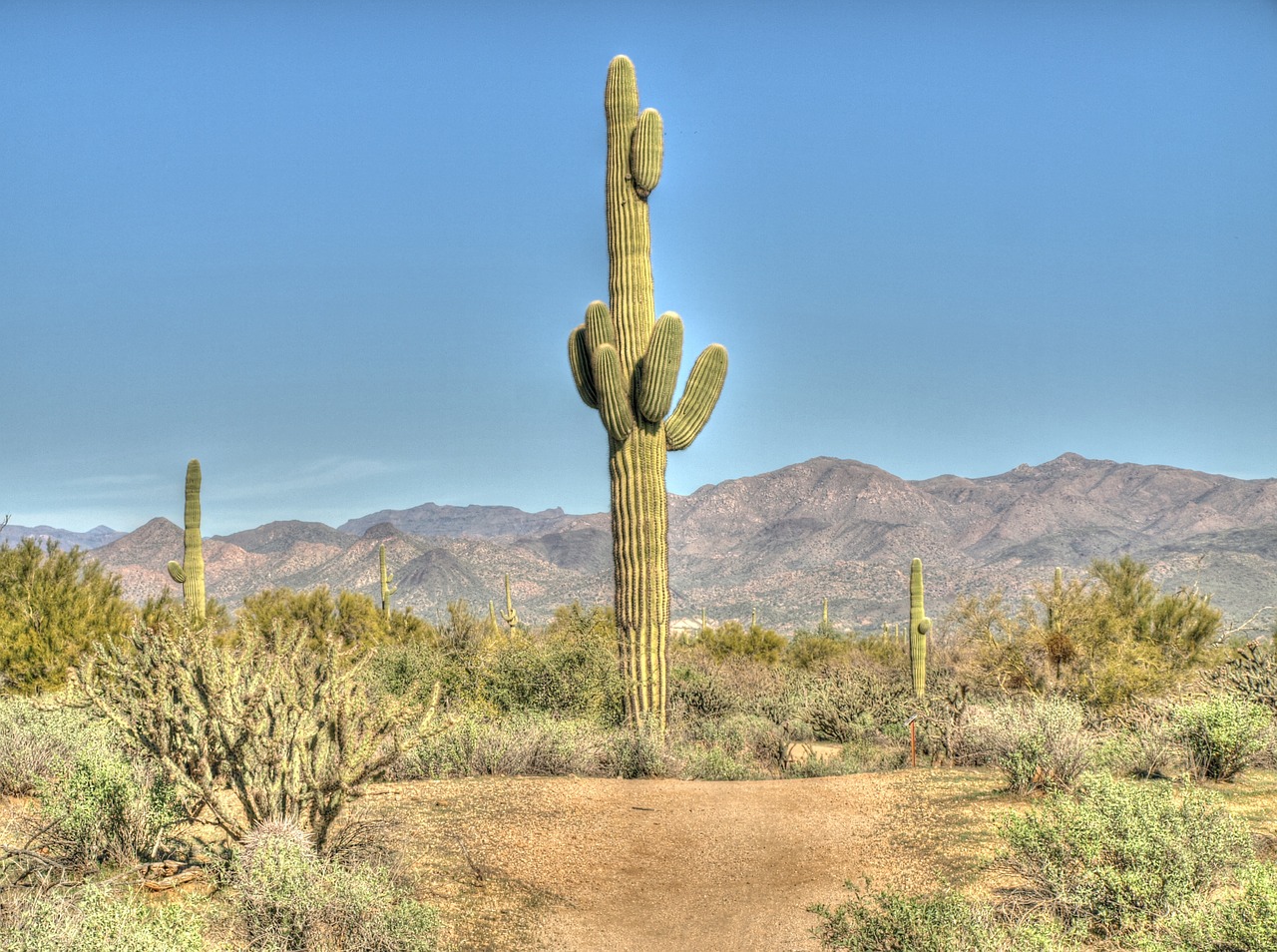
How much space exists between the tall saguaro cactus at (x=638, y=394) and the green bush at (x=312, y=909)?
7.87m

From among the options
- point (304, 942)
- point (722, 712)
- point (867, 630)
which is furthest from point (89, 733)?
point (867, 630)

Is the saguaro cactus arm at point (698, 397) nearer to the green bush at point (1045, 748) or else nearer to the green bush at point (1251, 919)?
the green bush at point (1045, 748)

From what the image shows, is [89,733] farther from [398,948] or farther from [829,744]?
[829,744]

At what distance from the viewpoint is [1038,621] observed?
1825 cm

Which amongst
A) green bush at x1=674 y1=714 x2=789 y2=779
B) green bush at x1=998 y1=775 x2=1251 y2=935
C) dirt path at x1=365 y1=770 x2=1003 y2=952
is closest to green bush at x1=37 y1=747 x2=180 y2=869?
dirt path at x1=365 y1=770 x2=1003 y2=952

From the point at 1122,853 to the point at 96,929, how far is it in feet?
19.0

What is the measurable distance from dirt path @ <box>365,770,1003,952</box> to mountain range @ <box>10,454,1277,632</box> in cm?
6571

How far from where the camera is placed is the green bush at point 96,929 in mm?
5324

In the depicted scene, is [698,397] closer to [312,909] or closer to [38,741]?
[38,741]

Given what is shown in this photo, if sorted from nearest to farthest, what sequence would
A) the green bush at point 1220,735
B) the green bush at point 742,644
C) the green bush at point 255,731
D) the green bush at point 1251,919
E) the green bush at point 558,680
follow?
the green bush at point 1251,919
the green bush at point 255,731
the green bush at point 1220,735
the green bush at point 558,680
the green bush at point 742,644

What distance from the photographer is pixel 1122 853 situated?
6.96 meters

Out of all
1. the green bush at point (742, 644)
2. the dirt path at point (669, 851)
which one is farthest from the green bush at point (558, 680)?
the green bush at point (742, 644)

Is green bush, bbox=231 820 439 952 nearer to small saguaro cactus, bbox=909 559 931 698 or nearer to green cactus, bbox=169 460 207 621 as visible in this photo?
small saguaro cactus, bbox=909 559 931 698

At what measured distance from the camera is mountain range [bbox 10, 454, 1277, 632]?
293 ft
